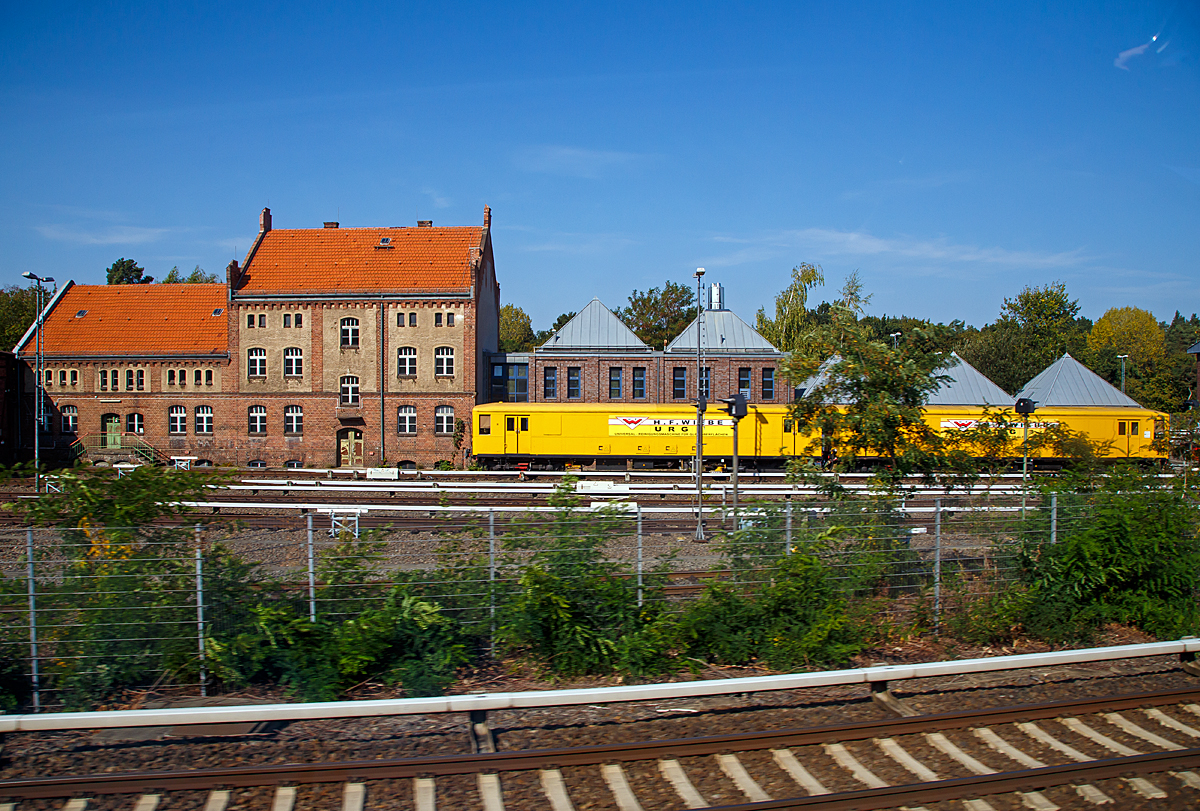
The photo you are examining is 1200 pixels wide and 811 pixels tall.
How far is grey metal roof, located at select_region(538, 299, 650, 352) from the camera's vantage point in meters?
41.9

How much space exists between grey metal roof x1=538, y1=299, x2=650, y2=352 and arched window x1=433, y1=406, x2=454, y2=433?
695 centimetres

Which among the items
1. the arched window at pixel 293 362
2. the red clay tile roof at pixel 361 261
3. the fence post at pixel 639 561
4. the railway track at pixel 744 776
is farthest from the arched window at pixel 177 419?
the railway track at pixel 744 776

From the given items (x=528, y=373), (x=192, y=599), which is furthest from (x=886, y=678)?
(x=528, y=373)

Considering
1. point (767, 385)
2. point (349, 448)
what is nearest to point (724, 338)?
point (767, 385)

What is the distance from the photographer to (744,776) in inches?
233

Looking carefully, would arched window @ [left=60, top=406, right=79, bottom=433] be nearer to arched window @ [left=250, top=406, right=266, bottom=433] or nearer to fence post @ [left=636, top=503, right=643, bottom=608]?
arched window @ [left=250, top=406, right=266, bottom=433]

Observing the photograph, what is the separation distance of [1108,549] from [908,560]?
2.52 m

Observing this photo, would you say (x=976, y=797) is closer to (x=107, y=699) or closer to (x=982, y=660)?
(x=982, y=660)

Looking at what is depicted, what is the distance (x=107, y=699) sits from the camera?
24.8 ft

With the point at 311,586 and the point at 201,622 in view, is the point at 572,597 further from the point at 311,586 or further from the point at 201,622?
the point at 201,622

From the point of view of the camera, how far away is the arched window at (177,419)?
128ft

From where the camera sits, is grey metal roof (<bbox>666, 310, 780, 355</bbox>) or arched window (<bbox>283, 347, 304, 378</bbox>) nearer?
arched window (<bbox>283, 347, 304, 378</bbox>)

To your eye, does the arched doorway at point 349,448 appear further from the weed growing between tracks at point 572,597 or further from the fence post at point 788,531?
the fence post at point 788,531

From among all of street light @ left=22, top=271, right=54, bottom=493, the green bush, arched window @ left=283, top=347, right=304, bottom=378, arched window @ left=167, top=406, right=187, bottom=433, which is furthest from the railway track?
arched window @ left=167, top=406, right=187, bottom=433
